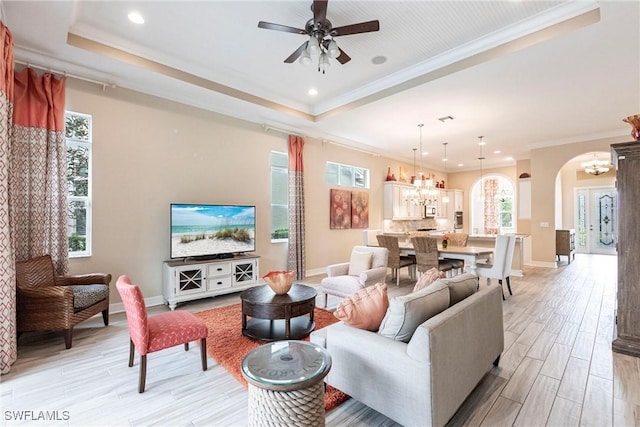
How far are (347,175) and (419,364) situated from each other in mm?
6033

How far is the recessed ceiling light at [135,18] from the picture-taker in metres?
3.03

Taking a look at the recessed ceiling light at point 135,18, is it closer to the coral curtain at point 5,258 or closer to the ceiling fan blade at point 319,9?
the coral curtain at point 5,258

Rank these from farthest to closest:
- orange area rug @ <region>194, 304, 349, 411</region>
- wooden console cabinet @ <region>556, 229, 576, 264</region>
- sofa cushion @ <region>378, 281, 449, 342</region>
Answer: wooden console cabinet @ <region>556, 229, 576, 264</region> < orange area rug @ <region>194, 304, 349, 411</region> < sofa cushion @ <region>378, 281, 449, 342</region>

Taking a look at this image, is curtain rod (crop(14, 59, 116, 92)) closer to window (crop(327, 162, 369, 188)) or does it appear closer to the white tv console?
the white tv console

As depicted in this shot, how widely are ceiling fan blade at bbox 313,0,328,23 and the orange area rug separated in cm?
303

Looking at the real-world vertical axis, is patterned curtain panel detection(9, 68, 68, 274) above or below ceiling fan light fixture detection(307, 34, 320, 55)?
below

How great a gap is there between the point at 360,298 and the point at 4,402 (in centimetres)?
263

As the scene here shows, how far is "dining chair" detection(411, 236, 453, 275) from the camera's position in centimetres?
498

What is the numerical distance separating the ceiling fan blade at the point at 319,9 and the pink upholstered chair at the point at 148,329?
2.70 m

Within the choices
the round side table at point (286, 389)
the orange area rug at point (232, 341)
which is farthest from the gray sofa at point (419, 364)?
the round side table at point (286, 389)

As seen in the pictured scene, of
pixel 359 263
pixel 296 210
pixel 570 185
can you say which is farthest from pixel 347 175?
pixel 570 185

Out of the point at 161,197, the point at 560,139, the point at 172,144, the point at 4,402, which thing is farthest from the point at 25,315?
the point at 560,139

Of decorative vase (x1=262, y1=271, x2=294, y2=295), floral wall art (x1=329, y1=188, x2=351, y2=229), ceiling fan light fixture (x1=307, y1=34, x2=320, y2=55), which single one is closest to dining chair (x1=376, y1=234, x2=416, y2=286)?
floral wall art (x1=329, y1=188, x2=351, y2=229)

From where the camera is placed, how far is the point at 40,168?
3.36 meters
